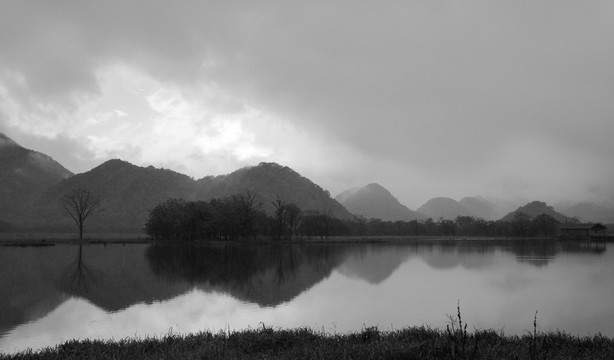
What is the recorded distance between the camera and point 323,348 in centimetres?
1376

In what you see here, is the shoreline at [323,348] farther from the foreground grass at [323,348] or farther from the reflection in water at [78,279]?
the reflection in water at [78,279]

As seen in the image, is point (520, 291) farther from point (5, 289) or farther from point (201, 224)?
point (201, 224)

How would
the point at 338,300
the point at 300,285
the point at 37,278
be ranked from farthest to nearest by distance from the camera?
the point at 37,278, the point at 300,285, the point at 338,300

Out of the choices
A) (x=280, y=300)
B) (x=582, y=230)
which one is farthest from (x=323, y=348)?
(x=582, y=230)

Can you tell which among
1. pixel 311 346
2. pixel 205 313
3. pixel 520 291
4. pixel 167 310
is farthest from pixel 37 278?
pixel 520 291

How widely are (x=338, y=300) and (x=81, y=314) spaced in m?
16.1

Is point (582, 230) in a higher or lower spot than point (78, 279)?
higher

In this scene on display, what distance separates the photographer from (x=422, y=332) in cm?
1669

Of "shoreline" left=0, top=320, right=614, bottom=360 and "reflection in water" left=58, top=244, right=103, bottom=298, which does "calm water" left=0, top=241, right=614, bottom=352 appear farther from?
"shoreline" left=0, top=320, right=614, bottom=360

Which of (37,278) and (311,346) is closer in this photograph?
(311,346)

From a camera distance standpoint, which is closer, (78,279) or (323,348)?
(323,348)

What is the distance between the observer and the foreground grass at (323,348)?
40.7 feet

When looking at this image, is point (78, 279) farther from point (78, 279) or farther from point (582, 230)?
point (582, 230)

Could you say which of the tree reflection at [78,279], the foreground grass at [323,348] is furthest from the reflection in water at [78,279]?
Answer: the foreground grass at [323,348]
